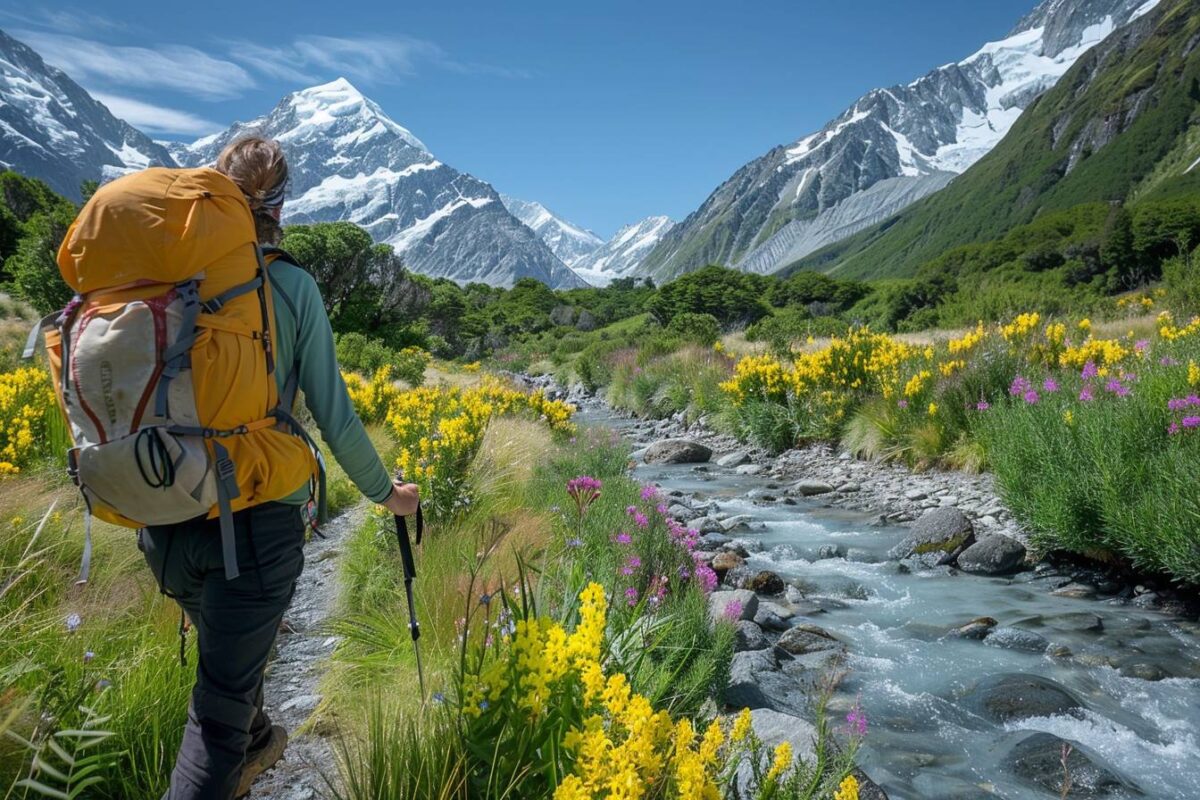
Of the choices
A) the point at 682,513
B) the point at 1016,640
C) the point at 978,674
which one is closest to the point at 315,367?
the point at 978,674

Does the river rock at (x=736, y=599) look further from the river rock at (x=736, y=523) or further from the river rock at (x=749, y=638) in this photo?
the river rock at (x=736, y=523)

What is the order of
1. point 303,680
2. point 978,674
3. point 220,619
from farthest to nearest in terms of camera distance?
1. point 978,674
2. point 303,680
3. point 220,619

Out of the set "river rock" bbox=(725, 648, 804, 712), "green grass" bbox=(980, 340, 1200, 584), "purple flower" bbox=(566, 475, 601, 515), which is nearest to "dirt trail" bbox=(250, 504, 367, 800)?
"purple flower" bbox=(566, 475, 601, 515)

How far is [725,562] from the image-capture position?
621 centimetres

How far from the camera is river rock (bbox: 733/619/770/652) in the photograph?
172 inches

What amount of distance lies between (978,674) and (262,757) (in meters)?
4.14

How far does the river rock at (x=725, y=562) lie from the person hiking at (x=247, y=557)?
15.0ft

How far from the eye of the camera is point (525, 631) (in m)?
1.76

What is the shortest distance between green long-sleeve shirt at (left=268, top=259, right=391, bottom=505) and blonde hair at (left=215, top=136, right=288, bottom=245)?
0.20 meters

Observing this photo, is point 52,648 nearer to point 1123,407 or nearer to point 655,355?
point 1123,407

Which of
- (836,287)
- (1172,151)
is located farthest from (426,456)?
(1172,151)

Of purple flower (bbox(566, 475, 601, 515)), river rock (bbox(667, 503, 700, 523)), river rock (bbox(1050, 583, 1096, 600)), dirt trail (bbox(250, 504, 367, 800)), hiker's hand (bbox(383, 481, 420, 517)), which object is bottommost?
river rock (bbox(667, 503, 700, 523))

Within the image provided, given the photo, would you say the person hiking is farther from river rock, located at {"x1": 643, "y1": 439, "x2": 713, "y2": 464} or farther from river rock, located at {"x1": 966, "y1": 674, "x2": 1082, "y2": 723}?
river rock, located at {"x1": 643, "y1": 439, "x2": 713, "y2": 464}

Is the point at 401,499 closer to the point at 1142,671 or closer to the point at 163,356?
the point at 163,356
